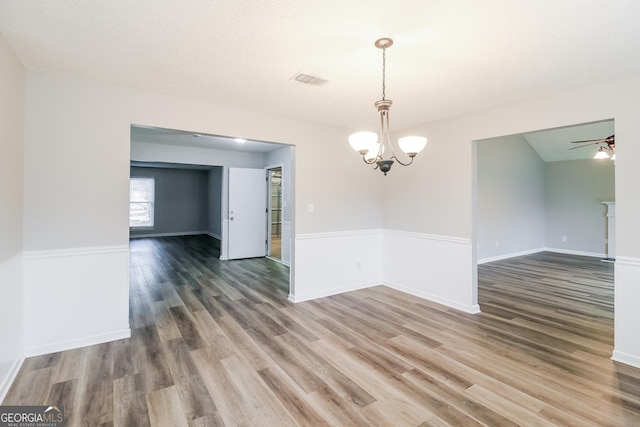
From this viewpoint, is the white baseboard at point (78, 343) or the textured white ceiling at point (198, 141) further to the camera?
the textured white ceiling at point (198, 141)

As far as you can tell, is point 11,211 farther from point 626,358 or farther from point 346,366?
point 626,358

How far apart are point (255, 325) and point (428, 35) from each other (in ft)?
10.2

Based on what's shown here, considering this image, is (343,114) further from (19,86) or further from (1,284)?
(1,284)

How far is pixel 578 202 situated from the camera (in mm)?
7441

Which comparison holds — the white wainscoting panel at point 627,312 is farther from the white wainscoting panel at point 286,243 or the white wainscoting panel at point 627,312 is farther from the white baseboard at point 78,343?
the white wainscoting panel at point 286,243

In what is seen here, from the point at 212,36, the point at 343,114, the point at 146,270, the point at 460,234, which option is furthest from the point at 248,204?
the point at 212,36

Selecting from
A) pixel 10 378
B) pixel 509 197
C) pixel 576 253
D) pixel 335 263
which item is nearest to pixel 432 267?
pixel 335 263

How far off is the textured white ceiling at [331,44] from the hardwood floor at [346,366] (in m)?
2.45

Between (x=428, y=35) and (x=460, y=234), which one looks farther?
(x=460, y=234)

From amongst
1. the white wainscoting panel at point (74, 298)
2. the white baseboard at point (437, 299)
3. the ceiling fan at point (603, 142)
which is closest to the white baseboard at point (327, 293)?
the white baseboard at point (437, 299)

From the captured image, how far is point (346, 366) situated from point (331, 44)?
2507 millimetres

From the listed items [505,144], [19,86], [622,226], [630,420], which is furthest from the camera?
[505,144]

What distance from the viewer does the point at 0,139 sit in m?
2.07

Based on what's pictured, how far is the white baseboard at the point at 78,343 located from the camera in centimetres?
265
